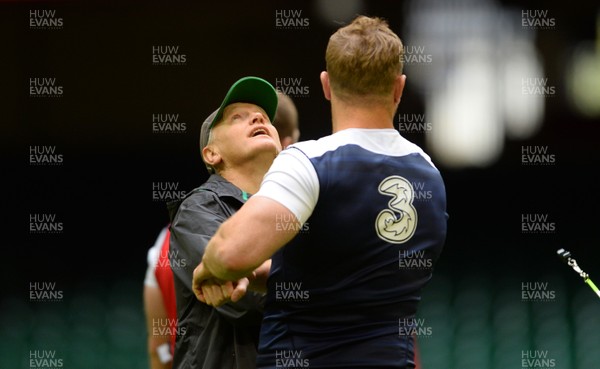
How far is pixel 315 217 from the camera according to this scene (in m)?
2.42

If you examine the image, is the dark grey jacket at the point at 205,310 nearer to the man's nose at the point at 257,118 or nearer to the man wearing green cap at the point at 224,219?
the man wearing green cap at the point at 224,219

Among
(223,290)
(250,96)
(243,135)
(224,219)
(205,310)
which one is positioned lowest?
(205,310)

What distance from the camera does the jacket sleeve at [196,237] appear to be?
283 cm

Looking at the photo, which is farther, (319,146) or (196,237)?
(196,237)

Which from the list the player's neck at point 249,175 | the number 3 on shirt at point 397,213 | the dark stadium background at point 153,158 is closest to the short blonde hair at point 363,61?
the number 3 on shirt at point 397,213

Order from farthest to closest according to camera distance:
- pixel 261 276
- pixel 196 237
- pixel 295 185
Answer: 1. pixel 196 237
2. pixel 261 276
3. pixel 295 185

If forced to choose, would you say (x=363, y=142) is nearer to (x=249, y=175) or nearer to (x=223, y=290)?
(x=223, y=290)

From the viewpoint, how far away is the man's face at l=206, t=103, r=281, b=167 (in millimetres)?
3205

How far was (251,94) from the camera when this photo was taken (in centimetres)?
330

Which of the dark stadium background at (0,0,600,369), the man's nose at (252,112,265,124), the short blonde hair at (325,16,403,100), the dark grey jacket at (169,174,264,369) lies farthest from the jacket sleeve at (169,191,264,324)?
the dark stadium background at (0,0,600,369)

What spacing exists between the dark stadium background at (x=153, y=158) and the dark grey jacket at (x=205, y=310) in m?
4.49

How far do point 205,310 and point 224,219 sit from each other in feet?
0.84

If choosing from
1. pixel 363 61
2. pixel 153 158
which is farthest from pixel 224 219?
pixel 153 158

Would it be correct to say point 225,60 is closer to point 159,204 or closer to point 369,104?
point 159,204
